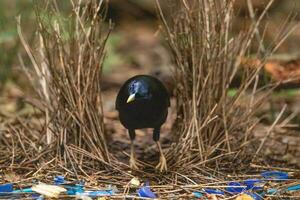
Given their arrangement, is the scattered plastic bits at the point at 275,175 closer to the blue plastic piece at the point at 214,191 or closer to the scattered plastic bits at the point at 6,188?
the blue plastic piece at the point at 214,191

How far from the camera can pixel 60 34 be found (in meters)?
3.44

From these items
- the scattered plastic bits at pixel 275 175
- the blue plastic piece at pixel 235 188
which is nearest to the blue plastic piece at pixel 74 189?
the blue plastic piece at pixel 235 188

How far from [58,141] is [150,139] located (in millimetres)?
877

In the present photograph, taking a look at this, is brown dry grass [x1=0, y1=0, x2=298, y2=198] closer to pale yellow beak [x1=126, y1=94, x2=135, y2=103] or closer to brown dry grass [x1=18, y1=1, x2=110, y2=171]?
brown dry grass [x1=18, y1=1, x2=110, y2=171]

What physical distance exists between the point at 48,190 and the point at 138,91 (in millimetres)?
663

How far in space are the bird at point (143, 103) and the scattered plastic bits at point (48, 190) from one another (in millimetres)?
475

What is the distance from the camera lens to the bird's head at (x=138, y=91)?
3.05 m

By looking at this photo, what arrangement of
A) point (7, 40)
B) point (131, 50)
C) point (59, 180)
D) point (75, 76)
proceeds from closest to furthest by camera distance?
point (59, 180) → point (75, 76) → point (7, 40) → point (131, 50)

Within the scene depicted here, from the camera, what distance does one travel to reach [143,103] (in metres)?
3.08

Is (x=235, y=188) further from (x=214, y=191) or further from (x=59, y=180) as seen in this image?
(x=59, y=180)

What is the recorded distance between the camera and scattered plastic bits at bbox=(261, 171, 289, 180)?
127 inches

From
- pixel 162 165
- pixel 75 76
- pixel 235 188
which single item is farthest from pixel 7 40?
pixel 235 188

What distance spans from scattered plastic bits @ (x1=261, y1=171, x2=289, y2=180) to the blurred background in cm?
37

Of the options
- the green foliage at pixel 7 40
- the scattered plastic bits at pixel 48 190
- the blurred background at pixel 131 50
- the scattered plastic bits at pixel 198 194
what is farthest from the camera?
the green foliage at pixel 7 40
